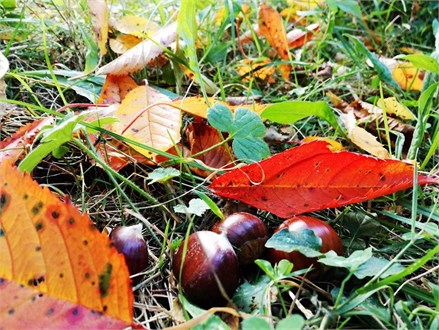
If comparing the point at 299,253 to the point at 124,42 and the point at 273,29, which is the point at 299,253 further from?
the point at 273,29

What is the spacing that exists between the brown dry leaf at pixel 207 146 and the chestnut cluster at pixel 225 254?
196mm

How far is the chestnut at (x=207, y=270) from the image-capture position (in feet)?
2.01

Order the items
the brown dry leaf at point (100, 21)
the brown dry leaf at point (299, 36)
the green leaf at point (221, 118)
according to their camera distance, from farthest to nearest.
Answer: the brown dry leaf at point (299, 36) → the brown dry leaf at point (100, 21) → the green leaf at point (221, 118)

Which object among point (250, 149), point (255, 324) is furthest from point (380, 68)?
point (255, 324)

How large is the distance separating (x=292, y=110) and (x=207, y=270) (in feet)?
1.28

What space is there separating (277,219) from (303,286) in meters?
0.17

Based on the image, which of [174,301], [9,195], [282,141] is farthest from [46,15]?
[174,301]

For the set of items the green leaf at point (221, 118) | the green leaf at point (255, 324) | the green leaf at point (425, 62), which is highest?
the green leaf at point (221, 118)

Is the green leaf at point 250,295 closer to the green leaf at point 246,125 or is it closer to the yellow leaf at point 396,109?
the green leaf at point 246,125

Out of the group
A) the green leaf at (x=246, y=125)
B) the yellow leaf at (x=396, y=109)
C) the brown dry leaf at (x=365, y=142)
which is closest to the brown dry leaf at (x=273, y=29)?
the yellow leaf at (x=396, y=109)

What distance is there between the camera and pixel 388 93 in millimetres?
1271

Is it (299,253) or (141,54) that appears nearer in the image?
(299,253)

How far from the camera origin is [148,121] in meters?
0.92

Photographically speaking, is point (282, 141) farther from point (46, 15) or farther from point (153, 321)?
point (46, 15)
